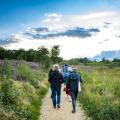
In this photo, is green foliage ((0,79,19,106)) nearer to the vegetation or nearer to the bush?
the vegetation

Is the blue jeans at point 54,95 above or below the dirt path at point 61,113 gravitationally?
above

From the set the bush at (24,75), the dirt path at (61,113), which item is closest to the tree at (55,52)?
the bush at (24,75)

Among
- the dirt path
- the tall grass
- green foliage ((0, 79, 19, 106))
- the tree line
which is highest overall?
the tree line

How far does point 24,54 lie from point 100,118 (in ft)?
249

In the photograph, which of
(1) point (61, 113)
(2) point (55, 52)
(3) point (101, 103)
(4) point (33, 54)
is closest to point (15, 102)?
(1) point (61, 113)

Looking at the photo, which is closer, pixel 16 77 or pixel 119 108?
pixel 119 108

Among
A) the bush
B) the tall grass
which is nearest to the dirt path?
the tall grass

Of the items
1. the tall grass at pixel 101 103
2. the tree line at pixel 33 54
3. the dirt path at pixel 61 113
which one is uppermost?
the tree line at pixel 33 54

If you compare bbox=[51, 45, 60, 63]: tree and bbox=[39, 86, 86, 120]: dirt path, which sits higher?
bbox=[51, 45, 60, 63]: tree

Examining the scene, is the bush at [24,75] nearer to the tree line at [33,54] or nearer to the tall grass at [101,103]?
the tall grass at [101,103]

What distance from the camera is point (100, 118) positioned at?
18.6 metres

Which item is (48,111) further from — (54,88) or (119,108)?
(119,108)

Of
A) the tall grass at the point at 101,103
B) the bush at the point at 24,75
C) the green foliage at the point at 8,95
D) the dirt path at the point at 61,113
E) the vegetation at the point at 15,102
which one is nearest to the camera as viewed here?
the vegetation at the point at 15,102

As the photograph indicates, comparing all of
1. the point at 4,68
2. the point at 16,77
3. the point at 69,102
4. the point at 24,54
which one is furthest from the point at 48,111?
the point at 24,54
